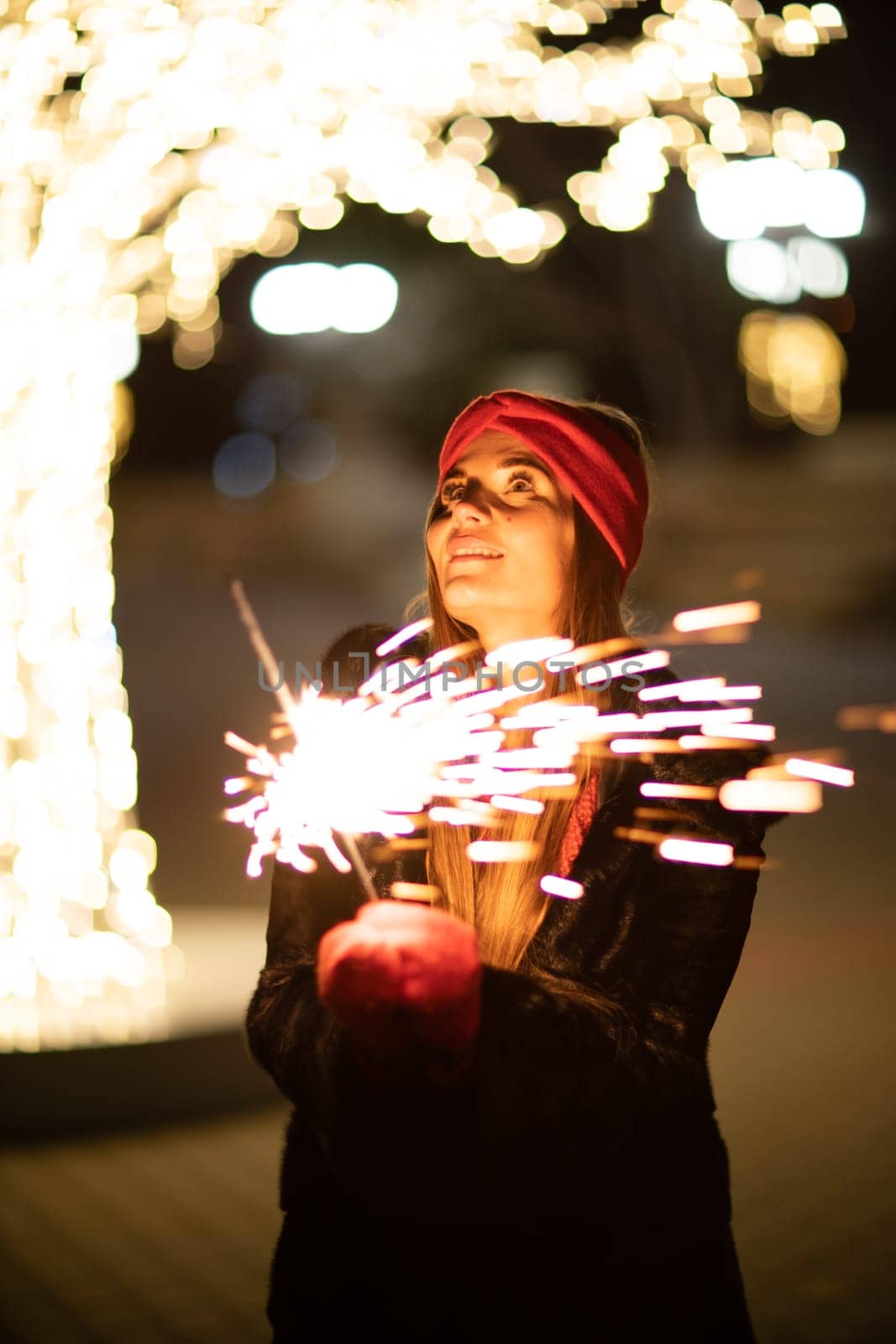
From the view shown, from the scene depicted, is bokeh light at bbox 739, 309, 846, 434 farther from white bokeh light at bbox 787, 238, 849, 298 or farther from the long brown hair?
the long brown hair

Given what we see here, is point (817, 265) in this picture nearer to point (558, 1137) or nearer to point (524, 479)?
point (524, 479)

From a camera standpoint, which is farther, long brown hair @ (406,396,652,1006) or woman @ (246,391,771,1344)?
long brown hair @ (406,396,652,1006)

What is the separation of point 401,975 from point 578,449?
0.84 meters

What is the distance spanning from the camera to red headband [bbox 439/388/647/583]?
6.06ft

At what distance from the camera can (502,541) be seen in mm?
1788

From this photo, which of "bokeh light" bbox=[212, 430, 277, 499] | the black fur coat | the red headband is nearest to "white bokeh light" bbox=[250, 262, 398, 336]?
the red headband

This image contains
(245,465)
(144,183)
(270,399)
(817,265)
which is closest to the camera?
(144,183)

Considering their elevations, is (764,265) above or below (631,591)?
above

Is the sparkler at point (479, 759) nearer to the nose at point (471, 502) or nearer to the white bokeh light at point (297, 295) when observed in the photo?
the nose at point (471, 502)

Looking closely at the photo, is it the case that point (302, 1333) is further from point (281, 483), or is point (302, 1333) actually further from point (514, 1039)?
point (281, 483)

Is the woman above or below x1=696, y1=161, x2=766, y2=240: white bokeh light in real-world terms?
below

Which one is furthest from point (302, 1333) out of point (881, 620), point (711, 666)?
point (881, 620)

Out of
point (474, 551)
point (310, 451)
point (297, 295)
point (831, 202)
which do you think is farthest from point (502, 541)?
point (310, 451)

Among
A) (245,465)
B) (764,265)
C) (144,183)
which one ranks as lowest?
(144,183)
